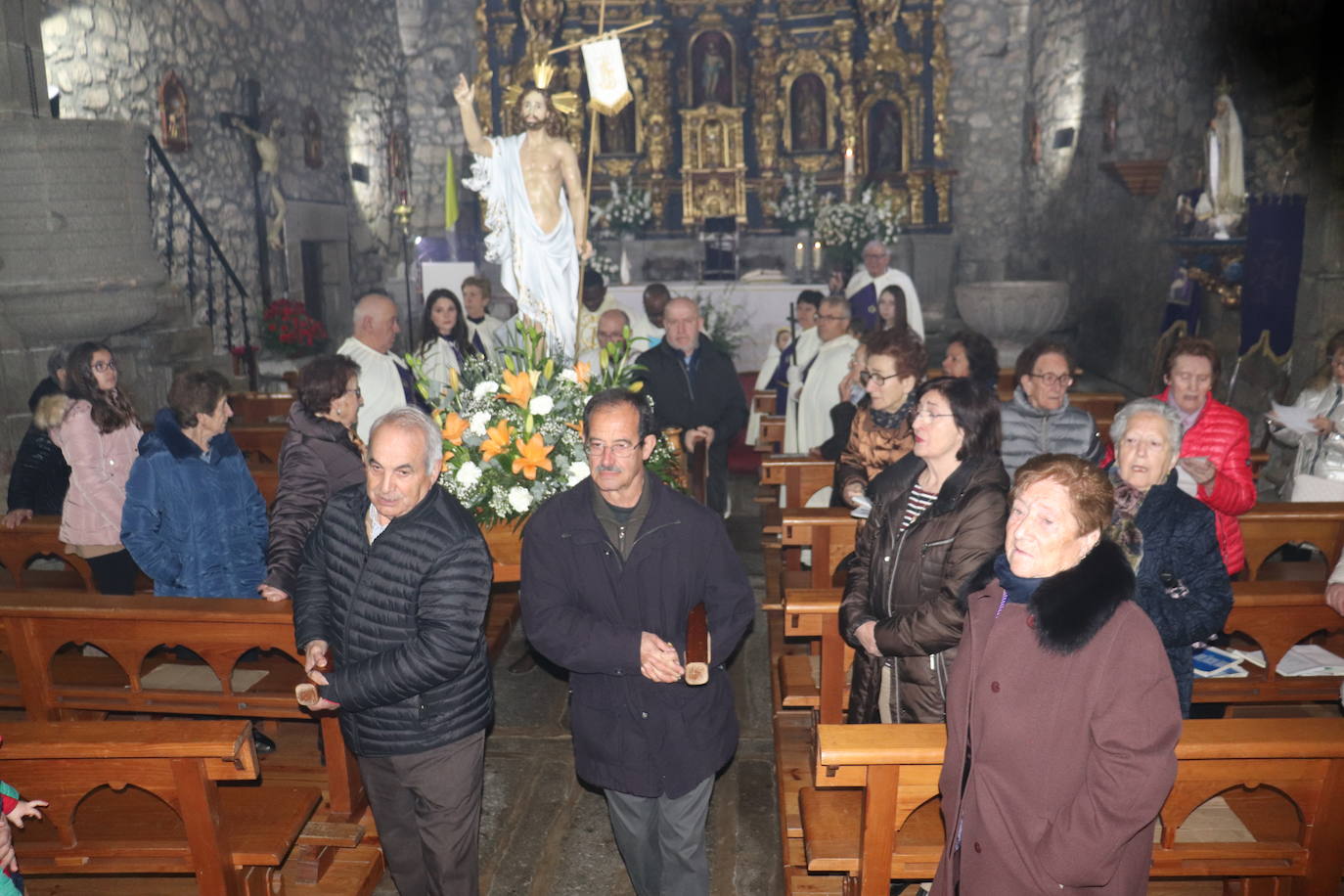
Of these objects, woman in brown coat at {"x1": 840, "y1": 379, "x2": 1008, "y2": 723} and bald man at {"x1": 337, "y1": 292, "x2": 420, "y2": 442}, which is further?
bald man at {"x1": 337, "y1": 292, "x2": 420, "y2": 442}

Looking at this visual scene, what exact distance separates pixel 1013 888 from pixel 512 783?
2.34 metres

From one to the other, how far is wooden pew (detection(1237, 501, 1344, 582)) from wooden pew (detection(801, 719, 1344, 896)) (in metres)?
1.65

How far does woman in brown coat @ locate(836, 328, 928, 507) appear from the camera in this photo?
388 cm

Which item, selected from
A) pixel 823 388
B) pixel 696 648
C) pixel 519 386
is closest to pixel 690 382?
pixel 823 388

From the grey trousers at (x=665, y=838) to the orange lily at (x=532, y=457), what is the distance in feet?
5.23

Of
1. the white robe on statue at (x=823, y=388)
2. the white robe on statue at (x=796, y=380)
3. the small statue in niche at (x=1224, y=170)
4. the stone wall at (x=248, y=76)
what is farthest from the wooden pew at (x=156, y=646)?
the small statue in niche at (x=1224, y=170)

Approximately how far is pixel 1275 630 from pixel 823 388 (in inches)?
110

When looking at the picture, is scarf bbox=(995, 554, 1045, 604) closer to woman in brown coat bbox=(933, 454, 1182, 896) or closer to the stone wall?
woman in brown coat bbox=(933, 454, 1182, 896)

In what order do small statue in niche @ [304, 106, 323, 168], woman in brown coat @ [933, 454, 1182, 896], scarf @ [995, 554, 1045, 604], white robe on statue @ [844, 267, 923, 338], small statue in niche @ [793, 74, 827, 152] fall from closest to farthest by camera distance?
1. woman in brown coat @ [933, 454, 1182, 896]
2. scarf @ [995, 554, 1045, 604]
3. white robe on statue @ [844, 267, 923, 338]
4. small statue in niche @ [304, 106, 323, 168]
5. small statue in niche @ [793, 74, 827, 152]

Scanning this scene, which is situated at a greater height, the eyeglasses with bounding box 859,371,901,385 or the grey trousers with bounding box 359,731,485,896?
the eyeglasses with bounding box 859,371,901,385

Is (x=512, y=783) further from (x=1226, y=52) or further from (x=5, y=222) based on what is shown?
(x=1226, y=52)

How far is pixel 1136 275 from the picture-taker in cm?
1098

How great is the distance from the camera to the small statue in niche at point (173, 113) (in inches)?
352

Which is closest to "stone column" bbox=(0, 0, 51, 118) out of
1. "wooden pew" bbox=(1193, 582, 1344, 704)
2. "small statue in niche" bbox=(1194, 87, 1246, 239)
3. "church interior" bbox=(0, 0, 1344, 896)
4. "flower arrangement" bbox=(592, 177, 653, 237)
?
"church interior" bbox=(0, 0, 1344, 896)
